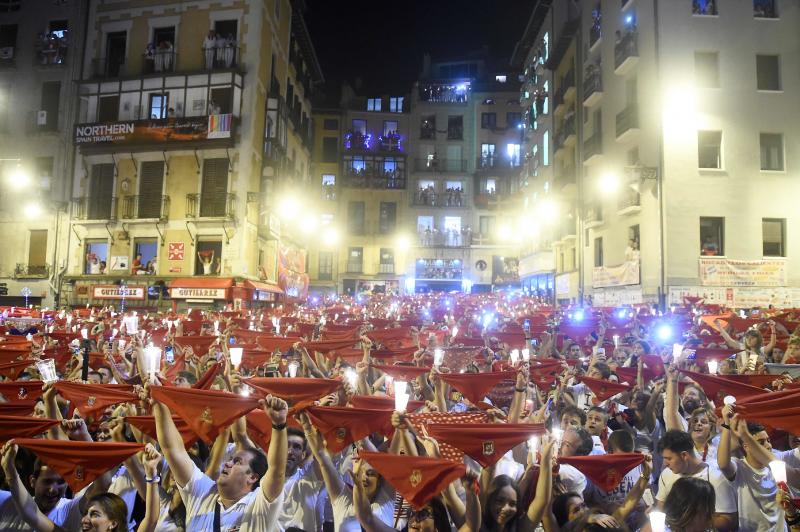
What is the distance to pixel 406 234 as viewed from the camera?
56.3m

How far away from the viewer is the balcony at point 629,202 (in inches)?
1038

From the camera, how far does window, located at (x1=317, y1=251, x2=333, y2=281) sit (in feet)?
183

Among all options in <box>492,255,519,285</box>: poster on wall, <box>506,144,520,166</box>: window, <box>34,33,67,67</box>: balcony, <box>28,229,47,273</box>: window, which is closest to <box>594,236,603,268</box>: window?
<box>492,255,519,285</box>: poster on wall

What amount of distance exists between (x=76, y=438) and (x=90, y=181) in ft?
109

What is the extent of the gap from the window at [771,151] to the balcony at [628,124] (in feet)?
16.2

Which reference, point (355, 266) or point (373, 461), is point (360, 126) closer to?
point (355, 266)

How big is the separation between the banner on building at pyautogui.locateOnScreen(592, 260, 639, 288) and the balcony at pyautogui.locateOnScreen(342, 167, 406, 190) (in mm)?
28640

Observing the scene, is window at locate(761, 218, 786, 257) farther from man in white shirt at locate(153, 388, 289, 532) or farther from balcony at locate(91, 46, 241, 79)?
balcony at locate(91, 46, 241, 79)

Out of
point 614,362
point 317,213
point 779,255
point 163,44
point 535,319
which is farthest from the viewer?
point 317,213

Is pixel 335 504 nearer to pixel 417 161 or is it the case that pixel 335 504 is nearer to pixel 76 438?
pixel 76 438

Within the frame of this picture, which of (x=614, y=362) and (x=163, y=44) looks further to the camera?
(x=163, y=44)

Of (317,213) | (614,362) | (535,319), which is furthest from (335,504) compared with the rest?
(317,213)

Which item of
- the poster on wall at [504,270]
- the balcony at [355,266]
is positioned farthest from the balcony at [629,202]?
the balcony at [355,266]

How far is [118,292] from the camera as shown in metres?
31.4
